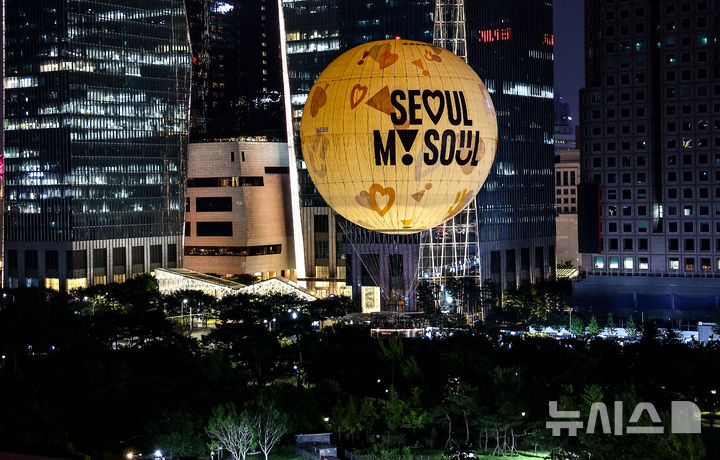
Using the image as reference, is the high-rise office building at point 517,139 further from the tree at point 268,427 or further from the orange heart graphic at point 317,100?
the tree at point 268,427

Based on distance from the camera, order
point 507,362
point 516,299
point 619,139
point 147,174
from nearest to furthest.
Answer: point 507,362 → point 516,299 → point 619,139 → point 147,174

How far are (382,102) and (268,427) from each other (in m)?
19.3

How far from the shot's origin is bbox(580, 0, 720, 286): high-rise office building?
15012cm

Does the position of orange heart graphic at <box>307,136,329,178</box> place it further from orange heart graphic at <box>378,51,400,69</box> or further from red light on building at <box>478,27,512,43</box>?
red light on building at <box>478,27,512,43</box>

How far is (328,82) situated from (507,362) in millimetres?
27042

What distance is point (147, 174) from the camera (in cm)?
16425

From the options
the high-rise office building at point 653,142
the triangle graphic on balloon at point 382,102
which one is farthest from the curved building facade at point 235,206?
the triangle graphic on balloon at point 382,102

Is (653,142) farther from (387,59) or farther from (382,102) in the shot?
(382,102)

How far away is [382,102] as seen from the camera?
72125 mm

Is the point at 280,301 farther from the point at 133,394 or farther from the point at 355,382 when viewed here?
the point at 133,394

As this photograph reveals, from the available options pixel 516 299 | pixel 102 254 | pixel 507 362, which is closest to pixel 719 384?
pixel 507 362

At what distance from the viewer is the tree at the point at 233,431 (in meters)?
70.9

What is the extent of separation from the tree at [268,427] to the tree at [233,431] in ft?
1.17

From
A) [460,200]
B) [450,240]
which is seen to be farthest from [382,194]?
[450,240]
